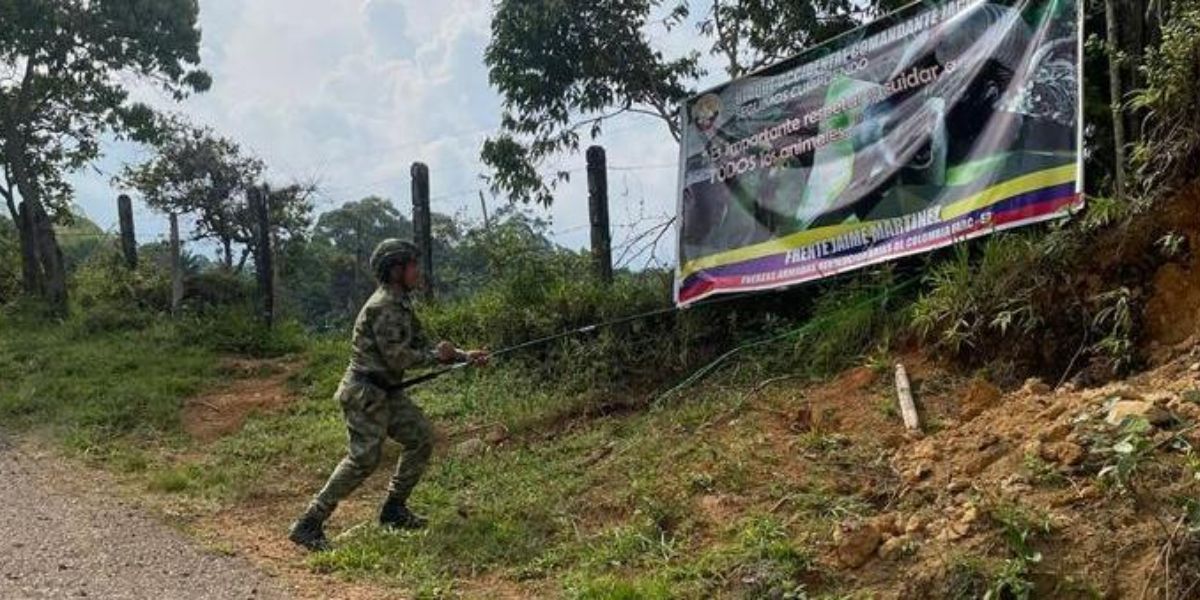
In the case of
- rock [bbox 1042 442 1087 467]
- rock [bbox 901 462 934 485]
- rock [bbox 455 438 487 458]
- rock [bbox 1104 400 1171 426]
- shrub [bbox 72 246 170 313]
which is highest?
shrub [bbox 72 246 170 313]

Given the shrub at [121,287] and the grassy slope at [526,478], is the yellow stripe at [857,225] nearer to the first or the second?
the grassy slope at [526,478]

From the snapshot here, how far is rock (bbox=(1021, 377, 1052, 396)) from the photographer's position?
4.85m

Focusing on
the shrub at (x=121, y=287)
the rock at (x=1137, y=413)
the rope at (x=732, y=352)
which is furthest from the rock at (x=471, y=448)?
the shrub at (x=121, y=287)

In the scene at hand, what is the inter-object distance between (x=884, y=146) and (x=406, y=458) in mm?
3554

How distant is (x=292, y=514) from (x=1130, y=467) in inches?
182

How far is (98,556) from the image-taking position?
5.22 m

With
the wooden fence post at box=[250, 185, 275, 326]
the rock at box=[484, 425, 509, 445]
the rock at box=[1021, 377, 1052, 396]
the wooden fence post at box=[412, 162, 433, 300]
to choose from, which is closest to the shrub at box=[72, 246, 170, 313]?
the wooden fence post at box=[250, 185, 275, 326]

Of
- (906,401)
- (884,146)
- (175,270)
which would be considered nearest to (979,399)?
(906,401)

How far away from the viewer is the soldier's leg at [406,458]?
18.8 feet

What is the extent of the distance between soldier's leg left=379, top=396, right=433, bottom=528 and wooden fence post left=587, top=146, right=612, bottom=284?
3139 mm

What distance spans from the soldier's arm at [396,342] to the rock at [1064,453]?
315cm

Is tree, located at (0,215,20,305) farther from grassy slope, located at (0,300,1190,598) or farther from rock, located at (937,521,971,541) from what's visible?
rock, located at (937,521,971,541)

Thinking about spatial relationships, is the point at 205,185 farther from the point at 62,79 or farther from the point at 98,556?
the point at 98,556

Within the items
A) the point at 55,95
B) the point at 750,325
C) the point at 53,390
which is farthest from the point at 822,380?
the point at 55,95
